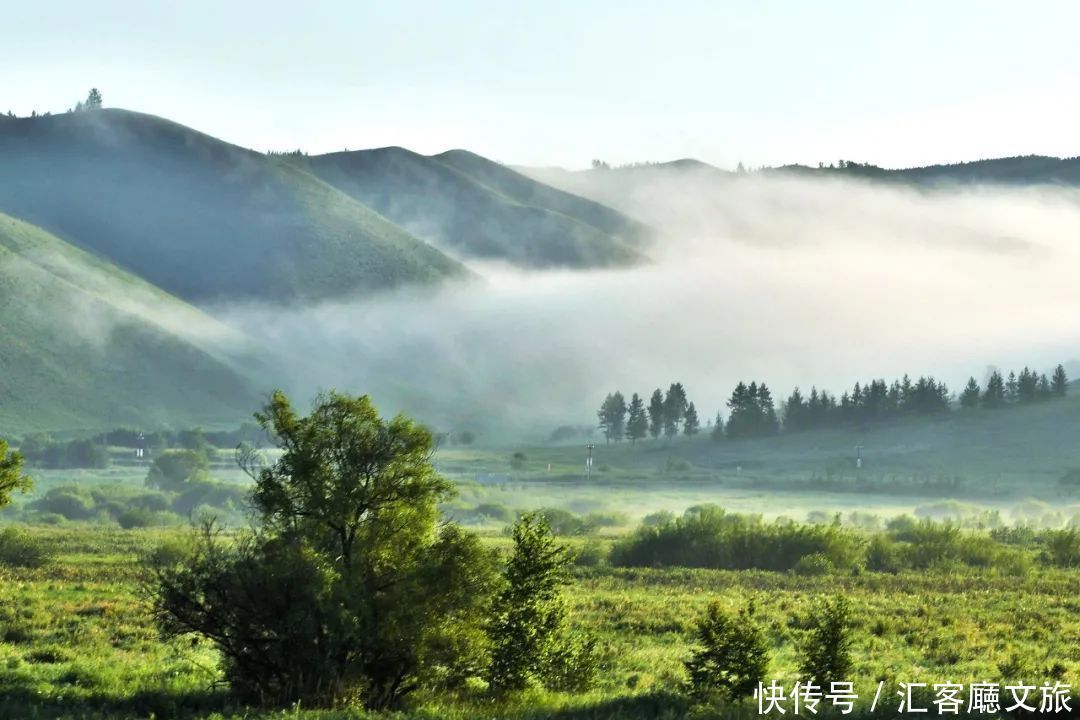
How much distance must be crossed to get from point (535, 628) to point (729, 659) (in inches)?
234

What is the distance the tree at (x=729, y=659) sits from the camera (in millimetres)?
36125

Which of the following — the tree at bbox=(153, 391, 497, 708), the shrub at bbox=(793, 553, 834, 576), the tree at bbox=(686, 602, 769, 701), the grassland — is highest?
the tree at bbox=(153, 391, 497, 708)

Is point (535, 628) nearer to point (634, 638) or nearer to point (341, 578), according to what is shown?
point (341, 578)

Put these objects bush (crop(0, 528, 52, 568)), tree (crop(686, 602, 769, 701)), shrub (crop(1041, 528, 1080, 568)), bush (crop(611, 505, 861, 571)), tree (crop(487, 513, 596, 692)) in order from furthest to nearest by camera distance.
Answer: shrub (crop(1041, 528, 1080, 568)) < bush (crop(611, 505, 861, 571)) < bush (crop(0, 528, 52, 568)) < tree (crop(487, 513, 596, 692)) < tree (crop(686, 602, 769, 701))

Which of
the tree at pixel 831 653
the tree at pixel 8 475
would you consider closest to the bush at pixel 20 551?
the tree at pixel 8 475

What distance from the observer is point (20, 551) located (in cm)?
9312

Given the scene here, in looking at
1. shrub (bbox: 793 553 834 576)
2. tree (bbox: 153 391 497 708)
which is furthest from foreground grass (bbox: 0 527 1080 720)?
shrub (bbox: 793 553 834 576)

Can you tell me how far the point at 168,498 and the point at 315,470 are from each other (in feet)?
558

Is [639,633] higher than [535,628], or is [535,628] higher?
[535,628]

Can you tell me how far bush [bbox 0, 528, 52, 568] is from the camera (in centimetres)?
9100

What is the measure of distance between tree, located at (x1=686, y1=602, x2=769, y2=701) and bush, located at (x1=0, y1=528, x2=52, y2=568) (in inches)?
2609

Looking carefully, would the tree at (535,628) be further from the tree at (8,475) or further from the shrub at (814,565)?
the shrub at (814,565)

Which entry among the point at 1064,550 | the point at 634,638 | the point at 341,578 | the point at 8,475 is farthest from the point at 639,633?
the point at 1064,550

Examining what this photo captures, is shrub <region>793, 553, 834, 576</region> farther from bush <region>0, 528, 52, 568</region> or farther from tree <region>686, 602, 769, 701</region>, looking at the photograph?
tree <region>686, 602, 769, 701</region>
